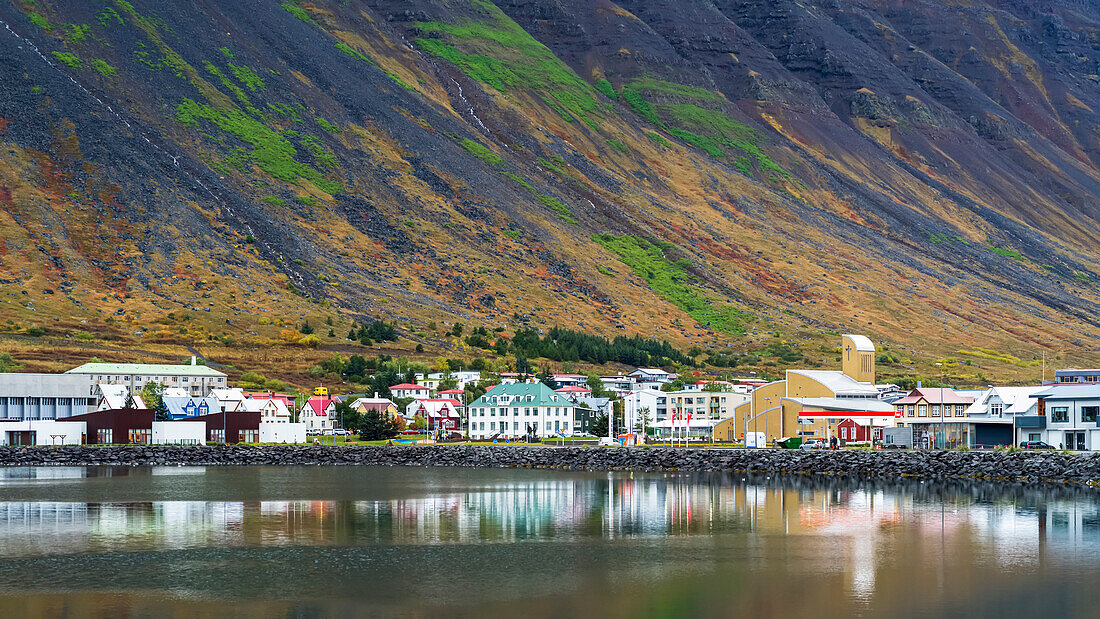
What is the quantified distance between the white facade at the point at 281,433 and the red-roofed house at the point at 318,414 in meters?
10.1

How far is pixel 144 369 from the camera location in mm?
137000

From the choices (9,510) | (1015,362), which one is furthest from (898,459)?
(1015,362)

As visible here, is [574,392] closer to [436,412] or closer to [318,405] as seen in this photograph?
[436,412]

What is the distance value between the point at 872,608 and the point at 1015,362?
173 m

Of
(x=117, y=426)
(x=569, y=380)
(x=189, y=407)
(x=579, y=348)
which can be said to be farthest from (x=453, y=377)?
(x=117, y=426)

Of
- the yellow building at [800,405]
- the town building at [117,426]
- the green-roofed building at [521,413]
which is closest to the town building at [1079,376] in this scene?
the yellow building at [800,405]

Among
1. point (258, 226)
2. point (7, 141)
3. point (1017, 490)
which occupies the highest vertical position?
point (7, 141)

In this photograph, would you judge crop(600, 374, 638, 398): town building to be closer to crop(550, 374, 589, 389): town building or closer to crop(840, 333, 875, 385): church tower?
crop(550, 374, 589, 389): town building

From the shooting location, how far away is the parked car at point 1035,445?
83.4 meters

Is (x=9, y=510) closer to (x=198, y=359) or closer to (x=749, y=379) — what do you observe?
(x=198, y=359)

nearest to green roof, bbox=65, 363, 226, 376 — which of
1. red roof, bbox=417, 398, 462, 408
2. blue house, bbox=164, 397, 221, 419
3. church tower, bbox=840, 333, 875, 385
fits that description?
blue house, bbox=164, 397, 221, 419

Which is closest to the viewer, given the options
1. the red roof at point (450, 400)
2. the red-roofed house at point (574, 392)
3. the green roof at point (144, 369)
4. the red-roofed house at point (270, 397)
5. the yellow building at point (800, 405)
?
the yellow building at point (800, 405)

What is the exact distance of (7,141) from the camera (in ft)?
648

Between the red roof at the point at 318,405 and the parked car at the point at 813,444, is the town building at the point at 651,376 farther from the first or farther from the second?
the parked car at the point at 813,444
